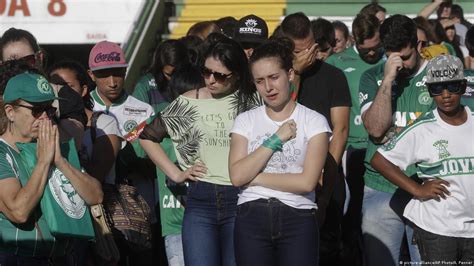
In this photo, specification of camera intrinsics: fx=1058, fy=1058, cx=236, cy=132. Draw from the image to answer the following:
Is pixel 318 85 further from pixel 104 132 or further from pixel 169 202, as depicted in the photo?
pixel 104 132

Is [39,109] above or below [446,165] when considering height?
above

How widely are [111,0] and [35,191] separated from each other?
827 centimetres

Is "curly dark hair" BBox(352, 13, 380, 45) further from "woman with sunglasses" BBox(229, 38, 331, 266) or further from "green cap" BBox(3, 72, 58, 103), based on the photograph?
"green cap" BBox(3, 72, 58, 103)

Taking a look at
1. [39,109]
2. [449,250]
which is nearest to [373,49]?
[449,250]

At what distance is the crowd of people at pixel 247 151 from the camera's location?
5.82m

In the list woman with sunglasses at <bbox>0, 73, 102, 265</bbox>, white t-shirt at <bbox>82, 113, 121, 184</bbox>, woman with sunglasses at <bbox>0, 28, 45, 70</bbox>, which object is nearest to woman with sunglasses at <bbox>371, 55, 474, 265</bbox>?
white t-shirt at <bbox>82, 113, 121, 184</bbox>

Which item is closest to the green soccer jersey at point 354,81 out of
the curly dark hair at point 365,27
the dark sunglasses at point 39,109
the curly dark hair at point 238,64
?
the curly dark hair at point 365,27

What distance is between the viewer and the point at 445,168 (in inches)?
275

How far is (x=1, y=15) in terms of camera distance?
45.1ft

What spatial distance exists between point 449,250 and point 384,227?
81 cm

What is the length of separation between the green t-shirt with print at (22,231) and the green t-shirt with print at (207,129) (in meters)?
1.49

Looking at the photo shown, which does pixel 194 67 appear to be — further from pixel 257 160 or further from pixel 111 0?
pixel 111 0

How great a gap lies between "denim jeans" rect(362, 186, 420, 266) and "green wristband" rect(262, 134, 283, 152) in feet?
5.69

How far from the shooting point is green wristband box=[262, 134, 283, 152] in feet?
20.3
